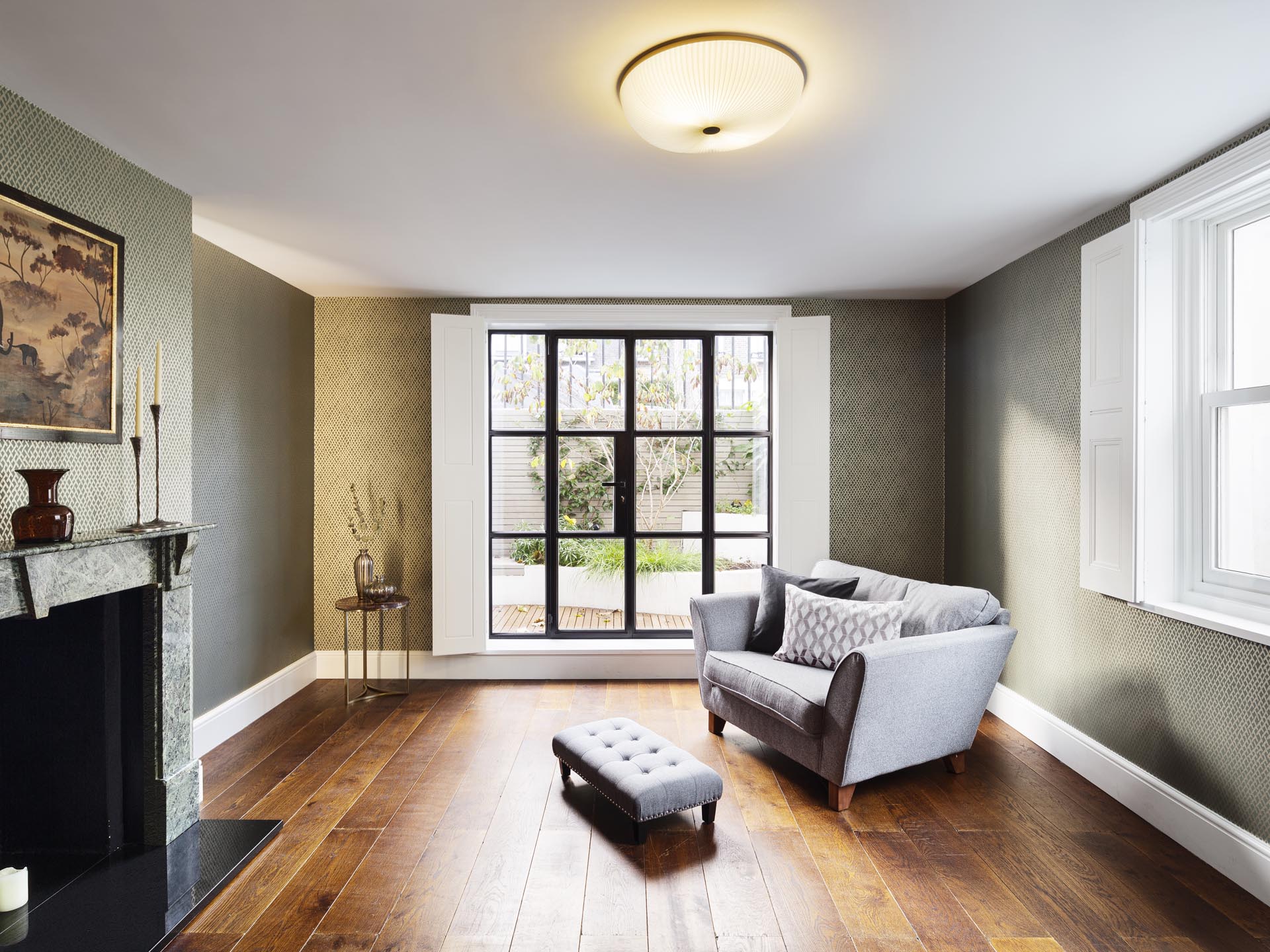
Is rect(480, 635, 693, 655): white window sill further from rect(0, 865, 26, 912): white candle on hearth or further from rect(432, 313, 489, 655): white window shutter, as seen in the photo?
rect(0, 865, 26, 912): white candle on hearth

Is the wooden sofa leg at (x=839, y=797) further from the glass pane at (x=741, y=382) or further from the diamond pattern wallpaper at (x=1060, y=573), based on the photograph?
the glass pane at (x=741, y=382)

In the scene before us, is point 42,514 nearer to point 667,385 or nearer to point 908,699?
point 908,699

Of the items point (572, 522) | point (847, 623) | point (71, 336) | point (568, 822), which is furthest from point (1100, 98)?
point (572, 522)

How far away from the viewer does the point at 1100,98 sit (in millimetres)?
2143

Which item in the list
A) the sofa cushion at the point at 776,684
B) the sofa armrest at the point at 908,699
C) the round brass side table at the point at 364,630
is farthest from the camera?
the round brass side table at the point at 364,630

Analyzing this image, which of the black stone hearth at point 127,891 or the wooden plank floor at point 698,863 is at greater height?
the black stone hearth at point 127,891

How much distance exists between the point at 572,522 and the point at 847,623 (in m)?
2.13

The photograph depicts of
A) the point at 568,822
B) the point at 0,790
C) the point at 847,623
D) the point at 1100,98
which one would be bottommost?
the point at 568,822

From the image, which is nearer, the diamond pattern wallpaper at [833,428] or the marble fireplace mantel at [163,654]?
the marble fireplace mantel at [163,654]

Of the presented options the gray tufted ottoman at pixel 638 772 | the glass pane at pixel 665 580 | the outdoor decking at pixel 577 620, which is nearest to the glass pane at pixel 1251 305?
the gray tufted ottoman at pixel 638 772

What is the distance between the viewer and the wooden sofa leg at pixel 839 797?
292 centimetres

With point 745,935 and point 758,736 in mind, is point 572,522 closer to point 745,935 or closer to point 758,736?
point 758,736

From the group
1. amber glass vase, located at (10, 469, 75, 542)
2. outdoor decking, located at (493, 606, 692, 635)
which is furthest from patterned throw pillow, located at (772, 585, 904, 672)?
amber glass vase, located at (10, 469, 75, 542)

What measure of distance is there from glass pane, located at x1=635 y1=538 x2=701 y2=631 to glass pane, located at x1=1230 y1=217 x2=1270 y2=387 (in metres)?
2.99
